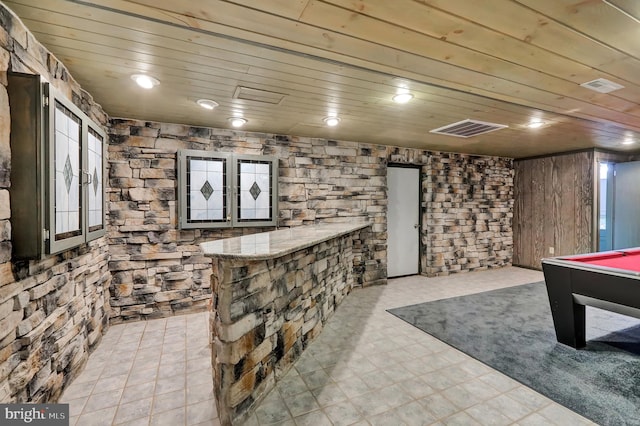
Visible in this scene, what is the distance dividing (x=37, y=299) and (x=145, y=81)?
5.32ft

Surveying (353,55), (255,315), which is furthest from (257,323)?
(353,55)

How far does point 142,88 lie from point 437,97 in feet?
8.14

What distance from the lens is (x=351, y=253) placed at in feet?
13.9

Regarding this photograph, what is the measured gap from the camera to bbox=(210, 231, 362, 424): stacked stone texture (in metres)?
1.61

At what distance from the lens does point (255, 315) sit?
1787 mm

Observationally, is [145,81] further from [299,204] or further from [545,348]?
[545,348]

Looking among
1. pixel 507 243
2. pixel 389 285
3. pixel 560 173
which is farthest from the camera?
pixel 507 243

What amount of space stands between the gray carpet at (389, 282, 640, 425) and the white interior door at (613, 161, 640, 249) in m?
2.56

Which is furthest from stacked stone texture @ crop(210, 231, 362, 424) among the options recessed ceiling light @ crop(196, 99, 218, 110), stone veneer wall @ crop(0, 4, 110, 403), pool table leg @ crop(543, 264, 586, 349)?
pool table leg @ crop(543, 264, 586, 349)

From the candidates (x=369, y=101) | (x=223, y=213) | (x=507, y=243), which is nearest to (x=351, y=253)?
(x=223, y=213)

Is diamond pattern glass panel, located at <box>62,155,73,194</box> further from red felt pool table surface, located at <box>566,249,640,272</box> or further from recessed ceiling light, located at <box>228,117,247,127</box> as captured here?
red felt pool table surface, located at <box>566,249,640,272</box>

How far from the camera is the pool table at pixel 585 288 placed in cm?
216

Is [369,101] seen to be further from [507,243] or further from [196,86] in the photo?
[507,243]

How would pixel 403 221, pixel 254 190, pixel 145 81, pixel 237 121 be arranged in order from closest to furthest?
1. pixel 145 81
2. pixel 237 121
3. pixel 254 190
4. pixel 403 221
